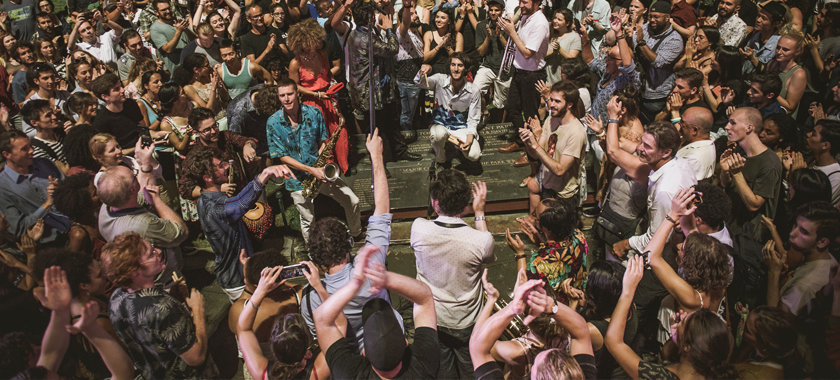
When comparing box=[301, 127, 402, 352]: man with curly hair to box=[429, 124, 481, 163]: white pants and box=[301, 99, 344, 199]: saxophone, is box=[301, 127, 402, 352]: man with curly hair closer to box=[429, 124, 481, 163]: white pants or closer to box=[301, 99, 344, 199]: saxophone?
box=[301, 99, 344, 199]: saxophone

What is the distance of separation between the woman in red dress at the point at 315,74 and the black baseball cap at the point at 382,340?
11.5 ft

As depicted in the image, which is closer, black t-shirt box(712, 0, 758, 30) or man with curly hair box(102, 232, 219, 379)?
man with curly hair box(102, 232, 219, 379)

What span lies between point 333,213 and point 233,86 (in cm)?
235

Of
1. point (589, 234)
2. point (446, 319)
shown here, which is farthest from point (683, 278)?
point (589, 234)

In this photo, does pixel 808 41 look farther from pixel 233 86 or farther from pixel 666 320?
pixel 233 86

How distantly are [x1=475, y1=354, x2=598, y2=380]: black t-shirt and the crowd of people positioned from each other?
→ 1 centimetres

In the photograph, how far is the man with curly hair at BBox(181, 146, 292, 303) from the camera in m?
4.45

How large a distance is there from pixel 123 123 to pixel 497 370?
522cm

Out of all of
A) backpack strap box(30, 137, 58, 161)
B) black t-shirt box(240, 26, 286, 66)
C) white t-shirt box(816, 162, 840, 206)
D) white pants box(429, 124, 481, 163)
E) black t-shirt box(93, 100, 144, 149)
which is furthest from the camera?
black t-shirt box(240, 26, 286, 66)

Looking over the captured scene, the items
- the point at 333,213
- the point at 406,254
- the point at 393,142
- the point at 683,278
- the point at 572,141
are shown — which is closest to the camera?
the point at 683,278

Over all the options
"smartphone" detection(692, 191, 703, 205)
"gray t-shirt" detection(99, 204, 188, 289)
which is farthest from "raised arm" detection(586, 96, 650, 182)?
"gray t-shirt" detection(99, 204, 188, 289)

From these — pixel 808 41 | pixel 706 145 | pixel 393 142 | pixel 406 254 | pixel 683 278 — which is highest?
pixel 808 41

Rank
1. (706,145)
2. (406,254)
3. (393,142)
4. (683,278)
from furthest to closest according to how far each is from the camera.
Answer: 1. (393,142)
2. (406,254)
3. (706,145)
4. (683,278)

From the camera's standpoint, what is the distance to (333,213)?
6824mm
